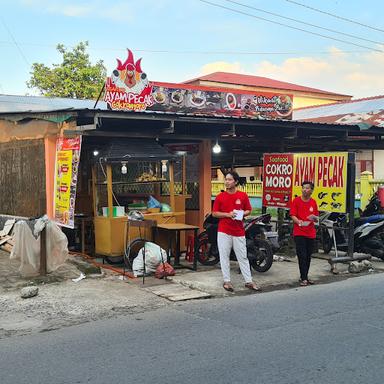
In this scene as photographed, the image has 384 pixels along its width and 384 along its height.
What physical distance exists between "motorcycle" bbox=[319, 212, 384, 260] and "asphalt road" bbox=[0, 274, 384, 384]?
3641mm

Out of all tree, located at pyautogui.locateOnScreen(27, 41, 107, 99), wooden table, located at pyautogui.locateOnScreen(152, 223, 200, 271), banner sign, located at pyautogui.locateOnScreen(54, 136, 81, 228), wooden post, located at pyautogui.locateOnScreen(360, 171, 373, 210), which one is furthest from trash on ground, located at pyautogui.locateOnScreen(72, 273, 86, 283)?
tree, located at pyautogui.locateOnScreen(27, 41, 107, 99)

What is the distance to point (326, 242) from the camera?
10805 millimetres

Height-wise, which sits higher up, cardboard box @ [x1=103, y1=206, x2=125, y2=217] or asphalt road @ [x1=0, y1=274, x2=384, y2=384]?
cardboard box @ [x1=103, y1=206, x2=125, y2=217]

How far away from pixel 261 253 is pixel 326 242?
2.66 meters

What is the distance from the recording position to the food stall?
363 inches

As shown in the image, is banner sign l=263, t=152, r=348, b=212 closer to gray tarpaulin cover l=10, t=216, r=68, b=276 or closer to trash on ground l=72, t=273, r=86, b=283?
trash on ground l=72, t=273, r=86, b=283

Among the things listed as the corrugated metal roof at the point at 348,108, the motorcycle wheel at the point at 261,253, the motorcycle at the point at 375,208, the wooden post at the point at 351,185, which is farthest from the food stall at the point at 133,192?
the corrugated metal roof at the point at 348,108

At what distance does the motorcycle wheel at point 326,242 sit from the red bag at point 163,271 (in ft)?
12.9

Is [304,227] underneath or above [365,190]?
underneath

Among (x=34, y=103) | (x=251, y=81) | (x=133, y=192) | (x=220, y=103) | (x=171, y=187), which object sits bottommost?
(x=133, y=192)

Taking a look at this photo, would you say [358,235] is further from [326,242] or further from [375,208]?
[375,208]

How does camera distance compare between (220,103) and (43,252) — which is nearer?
(43,252)

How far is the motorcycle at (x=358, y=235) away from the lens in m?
10.1

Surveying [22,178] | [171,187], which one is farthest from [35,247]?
[22,178]
